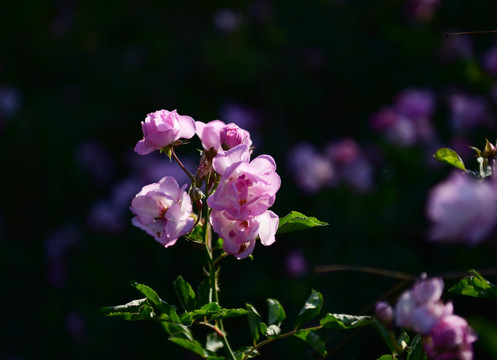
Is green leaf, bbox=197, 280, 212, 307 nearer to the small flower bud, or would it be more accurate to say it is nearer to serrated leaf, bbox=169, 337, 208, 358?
serrated leaf, bbox=169, 337, 208, 358

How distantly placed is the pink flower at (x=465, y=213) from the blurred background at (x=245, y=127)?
3.96ft

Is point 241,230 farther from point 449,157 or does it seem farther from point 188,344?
point 449,157

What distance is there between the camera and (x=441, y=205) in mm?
614

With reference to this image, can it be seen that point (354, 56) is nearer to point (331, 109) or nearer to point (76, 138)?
point (331, 109)

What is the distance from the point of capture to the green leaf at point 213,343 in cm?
94

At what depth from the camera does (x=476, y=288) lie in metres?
0.77

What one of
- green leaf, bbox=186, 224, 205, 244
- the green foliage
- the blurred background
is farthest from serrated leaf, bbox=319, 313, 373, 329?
the blurred background

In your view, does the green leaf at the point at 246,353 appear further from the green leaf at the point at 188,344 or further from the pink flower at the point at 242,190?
the pink flower at the point at 242,190

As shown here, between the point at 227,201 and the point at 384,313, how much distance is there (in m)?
0.24

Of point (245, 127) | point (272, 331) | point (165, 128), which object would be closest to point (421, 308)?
point (272, 331)

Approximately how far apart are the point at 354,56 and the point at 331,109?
0.36 meters

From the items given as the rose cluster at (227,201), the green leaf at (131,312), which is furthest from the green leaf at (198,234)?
the green leaf at (131,312)

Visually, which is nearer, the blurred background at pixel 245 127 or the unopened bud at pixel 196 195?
the unopened bud at pixel 196 195

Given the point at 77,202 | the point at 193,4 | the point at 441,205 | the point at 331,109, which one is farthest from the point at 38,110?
the point at 441,205
